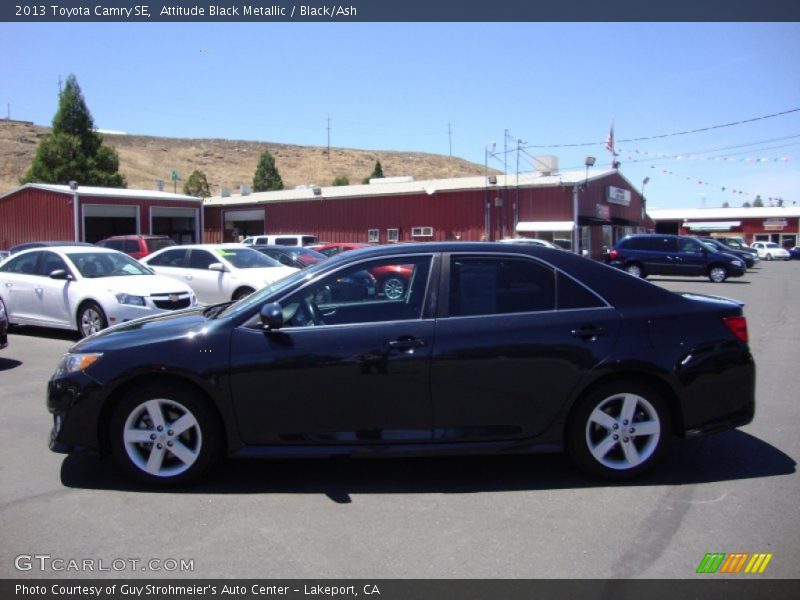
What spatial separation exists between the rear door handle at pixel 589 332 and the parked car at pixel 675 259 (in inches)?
924

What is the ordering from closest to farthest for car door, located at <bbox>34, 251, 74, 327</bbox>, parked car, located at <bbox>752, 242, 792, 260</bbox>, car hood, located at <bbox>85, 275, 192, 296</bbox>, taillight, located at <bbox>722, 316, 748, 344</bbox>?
taillight, located at <bbox>722, 316, 748, 344</bbox>, car hood, located at <bbox>85, 275, 192, 296</bbox>, car door, located at <bbox>34, 251, 74, 327</bbox>, parked car, located at <bbox>752, 242, 792, 260</bbox>

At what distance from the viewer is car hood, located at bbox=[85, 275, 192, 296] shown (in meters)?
10.2

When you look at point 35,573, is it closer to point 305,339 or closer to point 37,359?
point 305,339

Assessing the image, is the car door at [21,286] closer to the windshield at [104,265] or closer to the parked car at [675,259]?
the windshield at [104,265]

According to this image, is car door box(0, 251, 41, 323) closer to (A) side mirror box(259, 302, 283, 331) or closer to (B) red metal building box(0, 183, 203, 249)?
(A) side mirror box(259, 302, 283, 331)

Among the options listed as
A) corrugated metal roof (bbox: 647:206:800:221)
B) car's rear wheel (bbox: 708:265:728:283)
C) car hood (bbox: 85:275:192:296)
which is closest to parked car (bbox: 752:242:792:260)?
corrugated metal roof (bbox: 647:206:800:221)

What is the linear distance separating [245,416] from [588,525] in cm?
223

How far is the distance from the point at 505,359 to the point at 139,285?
7584 mm

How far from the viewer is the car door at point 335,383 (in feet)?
14.5

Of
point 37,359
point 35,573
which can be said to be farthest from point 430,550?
point 37,359

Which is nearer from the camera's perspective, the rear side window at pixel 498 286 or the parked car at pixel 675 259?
the rear side window at pixel 498 286

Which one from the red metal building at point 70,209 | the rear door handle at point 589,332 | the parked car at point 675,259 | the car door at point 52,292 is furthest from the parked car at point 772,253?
the rear door handle at point 589,332

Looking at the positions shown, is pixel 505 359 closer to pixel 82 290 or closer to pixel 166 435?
pixel 166 435

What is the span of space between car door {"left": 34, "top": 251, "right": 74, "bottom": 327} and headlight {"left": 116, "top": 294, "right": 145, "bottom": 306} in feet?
3.23
